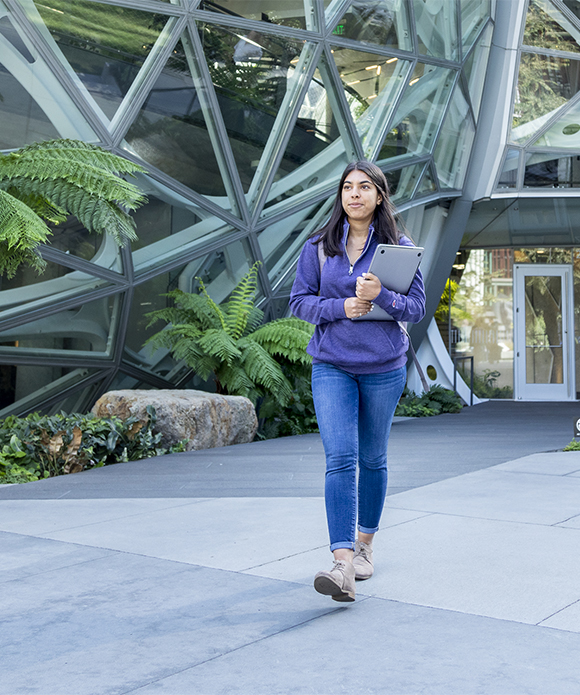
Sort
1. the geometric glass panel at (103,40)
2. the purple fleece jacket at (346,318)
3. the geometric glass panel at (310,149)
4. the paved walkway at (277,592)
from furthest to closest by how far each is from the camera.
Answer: the geometric glass panel at (310,149)
the geometric glass panel at (103,40)
the purple fleece jacket at (346,318)
the paved walkway at (277,592)

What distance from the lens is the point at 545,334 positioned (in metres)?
17.9

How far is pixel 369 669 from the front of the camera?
229 centimetres

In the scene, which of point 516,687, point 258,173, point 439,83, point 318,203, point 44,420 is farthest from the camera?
point 439,83

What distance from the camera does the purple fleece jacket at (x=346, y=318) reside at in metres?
3.11

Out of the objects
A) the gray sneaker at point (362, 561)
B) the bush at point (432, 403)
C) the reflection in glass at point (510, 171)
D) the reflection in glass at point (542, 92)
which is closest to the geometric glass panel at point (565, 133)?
the reflection in glass at point (542, 92)

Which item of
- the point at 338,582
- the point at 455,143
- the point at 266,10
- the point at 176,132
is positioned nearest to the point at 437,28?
the point at 455,143

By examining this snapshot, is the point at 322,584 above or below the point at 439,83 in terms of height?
below

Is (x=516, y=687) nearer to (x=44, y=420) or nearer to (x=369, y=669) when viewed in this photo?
(x=369, y=669)

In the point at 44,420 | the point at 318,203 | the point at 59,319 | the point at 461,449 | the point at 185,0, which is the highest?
the point at 185,0

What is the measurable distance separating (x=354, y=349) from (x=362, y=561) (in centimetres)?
89

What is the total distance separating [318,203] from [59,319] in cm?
450

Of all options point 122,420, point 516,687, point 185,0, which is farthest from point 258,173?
point 516,687

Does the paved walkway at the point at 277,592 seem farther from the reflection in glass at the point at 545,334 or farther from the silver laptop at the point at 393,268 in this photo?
the reflection in glass at the point at 545,334

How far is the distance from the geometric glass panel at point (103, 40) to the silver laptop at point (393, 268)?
6357 millimetres
